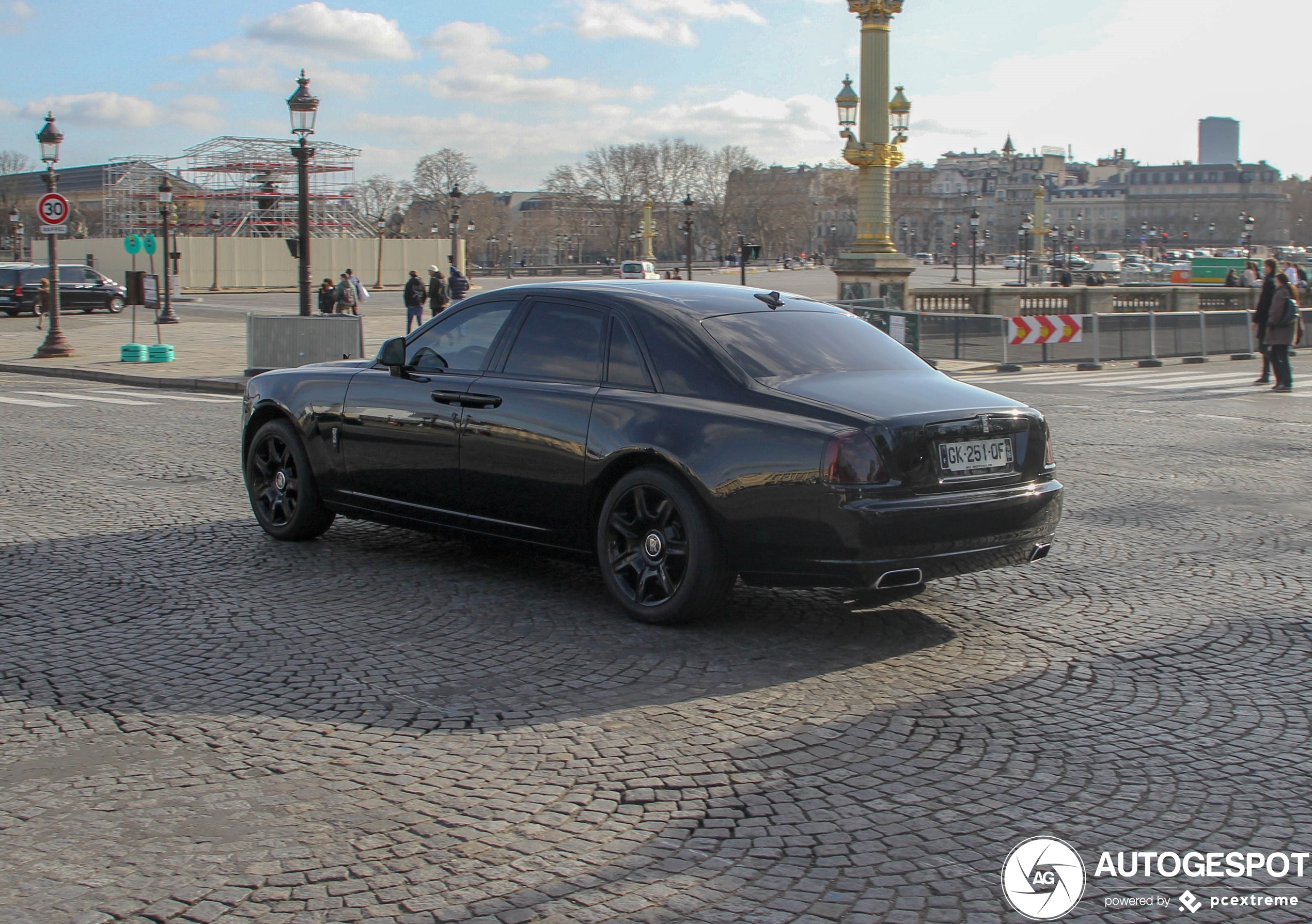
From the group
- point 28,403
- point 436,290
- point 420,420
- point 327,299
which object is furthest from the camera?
point 436,290

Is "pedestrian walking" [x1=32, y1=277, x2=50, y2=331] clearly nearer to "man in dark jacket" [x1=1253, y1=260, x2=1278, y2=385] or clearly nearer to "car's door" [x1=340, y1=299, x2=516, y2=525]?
"man in dark jacket" [x1=1253, y1=260, x2=1278, y2=385]

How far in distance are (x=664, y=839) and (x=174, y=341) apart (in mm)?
30865

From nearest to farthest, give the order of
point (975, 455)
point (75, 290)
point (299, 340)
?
point (975, 455)
point (299, 340)
point (75, 290)

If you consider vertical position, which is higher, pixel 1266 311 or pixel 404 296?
pixel 404 296

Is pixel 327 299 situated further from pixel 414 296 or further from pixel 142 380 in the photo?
pixel 142 380

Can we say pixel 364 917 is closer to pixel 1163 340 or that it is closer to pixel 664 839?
pixel 664 839

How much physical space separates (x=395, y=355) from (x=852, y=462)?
109 inches

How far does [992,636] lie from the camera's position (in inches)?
226

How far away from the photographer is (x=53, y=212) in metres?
24.7

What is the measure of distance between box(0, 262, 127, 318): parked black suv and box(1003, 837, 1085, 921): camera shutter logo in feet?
143

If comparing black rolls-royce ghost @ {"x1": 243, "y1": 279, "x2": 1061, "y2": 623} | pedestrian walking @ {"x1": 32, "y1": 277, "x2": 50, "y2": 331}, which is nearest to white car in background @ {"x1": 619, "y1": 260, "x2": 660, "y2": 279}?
pedestrian walking @ {"x1": 32, "y1": 277, "x2": 50, "y2": 331}

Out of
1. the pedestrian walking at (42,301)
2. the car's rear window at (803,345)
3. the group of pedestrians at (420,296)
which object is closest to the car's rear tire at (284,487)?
the car's rear window at (803,345)

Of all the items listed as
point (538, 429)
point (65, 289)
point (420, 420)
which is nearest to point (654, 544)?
point (538, 429)

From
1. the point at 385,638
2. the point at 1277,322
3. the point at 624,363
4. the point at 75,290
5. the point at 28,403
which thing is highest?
the point at 75,290
